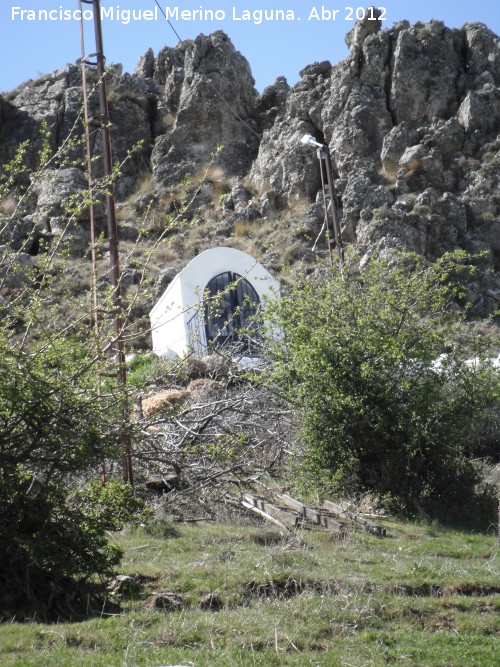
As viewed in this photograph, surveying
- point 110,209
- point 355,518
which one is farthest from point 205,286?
point 355,518

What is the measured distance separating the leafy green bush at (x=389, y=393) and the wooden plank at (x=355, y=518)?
41 centimetres

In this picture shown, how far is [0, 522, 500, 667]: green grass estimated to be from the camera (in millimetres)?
4863

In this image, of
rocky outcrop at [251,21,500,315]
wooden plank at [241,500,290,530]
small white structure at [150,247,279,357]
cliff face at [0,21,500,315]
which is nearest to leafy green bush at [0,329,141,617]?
wooden plank at [241,500,290,530]

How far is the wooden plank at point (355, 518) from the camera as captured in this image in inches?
372

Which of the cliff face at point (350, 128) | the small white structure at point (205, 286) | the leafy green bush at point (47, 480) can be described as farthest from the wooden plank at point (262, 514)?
the cliff face at point (350, 128)

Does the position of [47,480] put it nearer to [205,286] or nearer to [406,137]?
[205,286]

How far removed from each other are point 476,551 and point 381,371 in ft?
10.0

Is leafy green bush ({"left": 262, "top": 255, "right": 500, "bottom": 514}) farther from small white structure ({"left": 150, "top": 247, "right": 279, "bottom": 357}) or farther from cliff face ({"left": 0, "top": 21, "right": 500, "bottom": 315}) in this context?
cliff face ({"left": 0, "top": 21, "right": 500, "bottom": 315})

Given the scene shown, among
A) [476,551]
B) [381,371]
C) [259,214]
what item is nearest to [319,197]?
[259,214]

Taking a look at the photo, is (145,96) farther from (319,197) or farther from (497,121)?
(497,121)

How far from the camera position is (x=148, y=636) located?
16.7ft

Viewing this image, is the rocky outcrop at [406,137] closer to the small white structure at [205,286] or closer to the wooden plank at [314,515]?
the small white structure at [205,286]

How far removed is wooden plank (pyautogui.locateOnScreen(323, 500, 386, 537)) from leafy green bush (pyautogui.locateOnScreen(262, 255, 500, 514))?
410 millimetres

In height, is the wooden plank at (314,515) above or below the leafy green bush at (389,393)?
below
